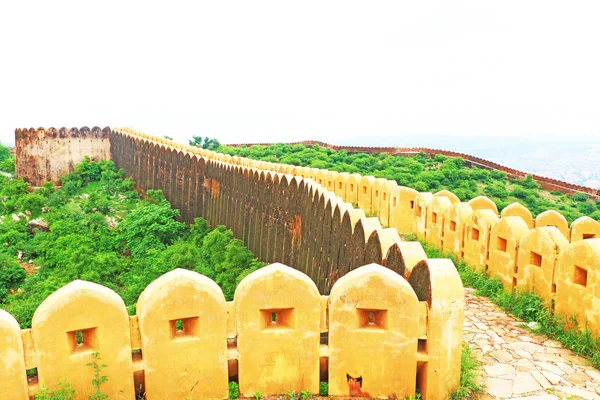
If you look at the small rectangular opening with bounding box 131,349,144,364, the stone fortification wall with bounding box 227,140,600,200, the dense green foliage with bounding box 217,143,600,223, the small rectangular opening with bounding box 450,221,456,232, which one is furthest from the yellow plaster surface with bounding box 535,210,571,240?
the stone fortification wall with bounding box 227,140,600,200

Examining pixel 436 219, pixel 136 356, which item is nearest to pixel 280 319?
pixel 136 356

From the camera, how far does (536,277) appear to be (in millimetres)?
6938

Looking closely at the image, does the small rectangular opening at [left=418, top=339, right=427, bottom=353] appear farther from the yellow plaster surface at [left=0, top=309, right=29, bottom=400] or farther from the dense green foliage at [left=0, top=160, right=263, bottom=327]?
the dense green foliage at [left=0, top=160, right=263, bottom=327]

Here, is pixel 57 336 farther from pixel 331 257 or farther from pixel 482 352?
pixel 331 257

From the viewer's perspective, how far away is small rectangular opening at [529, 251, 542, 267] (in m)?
6.94

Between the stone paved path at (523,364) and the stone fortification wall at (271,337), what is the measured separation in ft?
2.37

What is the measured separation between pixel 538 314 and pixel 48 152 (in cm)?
2594

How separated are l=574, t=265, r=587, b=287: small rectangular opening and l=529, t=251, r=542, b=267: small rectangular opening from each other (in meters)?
0.82

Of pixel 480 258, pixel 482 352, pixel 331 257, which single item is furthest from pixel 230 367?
pixel 480 258

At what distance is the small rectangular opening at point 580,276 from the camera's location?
5978 millimetres

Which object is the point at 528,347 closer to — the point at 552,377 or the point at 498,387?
the point at 552,377

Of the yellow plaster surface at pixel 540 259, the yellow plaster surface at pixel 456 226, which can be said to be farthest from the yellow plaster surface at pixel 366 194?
the yellow plaster surface at pixel 540 259

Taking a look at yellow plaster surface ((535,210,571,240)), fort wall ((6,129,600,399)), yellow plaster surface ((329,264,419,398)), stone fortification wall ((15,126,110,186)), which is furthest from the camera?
stone fortification wall ((15,126,110,186))

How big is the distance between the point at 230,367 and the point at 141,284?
9.09 m
